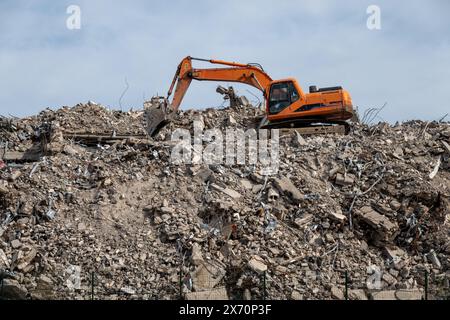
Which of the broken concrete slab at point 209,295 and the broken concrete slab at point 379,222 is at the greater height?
the broken concrete slab at point 379,222

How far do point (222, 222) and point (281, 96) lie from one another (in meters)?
6.19

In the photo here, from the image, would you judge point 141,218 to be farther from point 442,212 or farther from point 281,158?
point 442,212

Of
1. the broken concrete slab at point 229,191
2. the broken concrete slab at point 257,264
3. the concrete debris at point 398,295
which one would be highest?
the broken concrete slab at point 229,191

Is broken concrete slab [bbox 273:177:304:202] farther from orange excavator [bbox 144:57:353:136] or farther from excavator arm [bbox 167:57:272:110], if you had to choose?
excavator arm [bbox 167:57:272:110]

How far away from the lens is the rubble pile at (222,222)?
14188 millimetres

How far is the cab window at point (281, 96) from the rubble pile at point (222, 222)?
1.74m

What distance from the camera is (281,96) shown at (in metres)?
20.6

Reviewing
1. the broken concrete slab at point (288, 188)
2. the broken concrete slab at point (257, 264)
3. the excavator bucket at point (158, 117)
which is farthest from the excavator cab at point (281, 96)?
the broken concrete slab at point (257, 264)

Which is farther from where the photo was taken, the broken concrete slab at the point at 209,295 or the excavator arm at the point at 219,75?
the excavator arm at the point at 219,75

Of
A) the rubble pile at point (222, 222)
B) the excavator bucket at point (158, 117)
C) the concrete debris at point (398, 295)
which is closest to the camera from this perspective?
the concrete debris at point (398, 295)

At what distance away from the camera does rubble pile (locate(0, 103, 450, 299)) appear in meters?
14.2

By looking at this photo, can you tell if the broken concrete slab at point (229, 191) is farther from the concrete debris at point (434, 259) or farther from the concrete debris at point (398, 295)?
the concrete debris at point (434, 259)
